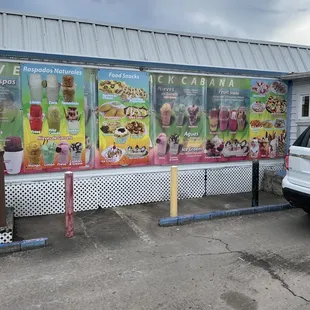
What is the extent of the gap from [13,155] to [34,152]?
38 centimetres

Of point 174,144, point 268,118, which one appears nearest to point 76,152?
point 174,144

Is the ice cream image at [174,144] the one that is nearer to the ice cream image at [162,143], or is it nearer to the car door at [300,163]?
the ice cream image at [162,143]

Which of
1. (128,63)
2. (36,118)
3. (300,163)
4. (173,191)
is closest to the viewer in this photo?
(300,163)

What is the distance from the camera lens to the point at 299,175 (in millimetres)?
5523

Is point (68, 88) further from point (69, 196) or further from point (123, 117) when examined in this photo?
point (69, 196)

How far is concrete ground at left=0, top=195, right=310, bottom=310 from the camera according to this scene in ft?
11.8

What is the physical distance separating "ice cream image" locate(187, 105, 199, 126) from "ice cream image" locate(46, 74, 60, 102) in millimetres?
3018

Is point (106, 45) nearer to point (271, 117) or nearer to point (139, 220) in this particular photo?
point (139, 220)

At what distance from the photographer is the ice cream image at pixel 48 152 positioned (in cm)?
665

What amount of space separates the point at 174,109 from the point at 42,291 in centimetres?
507

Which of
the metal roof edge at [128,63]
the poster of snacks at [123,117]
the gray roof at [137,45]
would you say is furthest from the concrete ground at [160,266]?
the gray roof at [137,45]

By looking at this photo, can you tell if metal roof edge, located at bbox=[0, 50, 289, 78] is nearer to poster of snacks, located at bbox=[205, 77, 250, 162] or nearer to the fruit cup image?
poster of snacks, located at bbox=[205, 77, 250, 162]

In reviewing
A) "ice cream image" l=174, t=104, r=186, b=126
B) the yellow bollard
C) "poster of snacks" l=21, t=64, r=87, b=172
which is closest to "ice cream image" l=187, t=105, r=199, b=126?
"ice cream image" l=174, t=104, r=186, b=126

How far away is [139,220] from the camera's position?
6.43 meters
